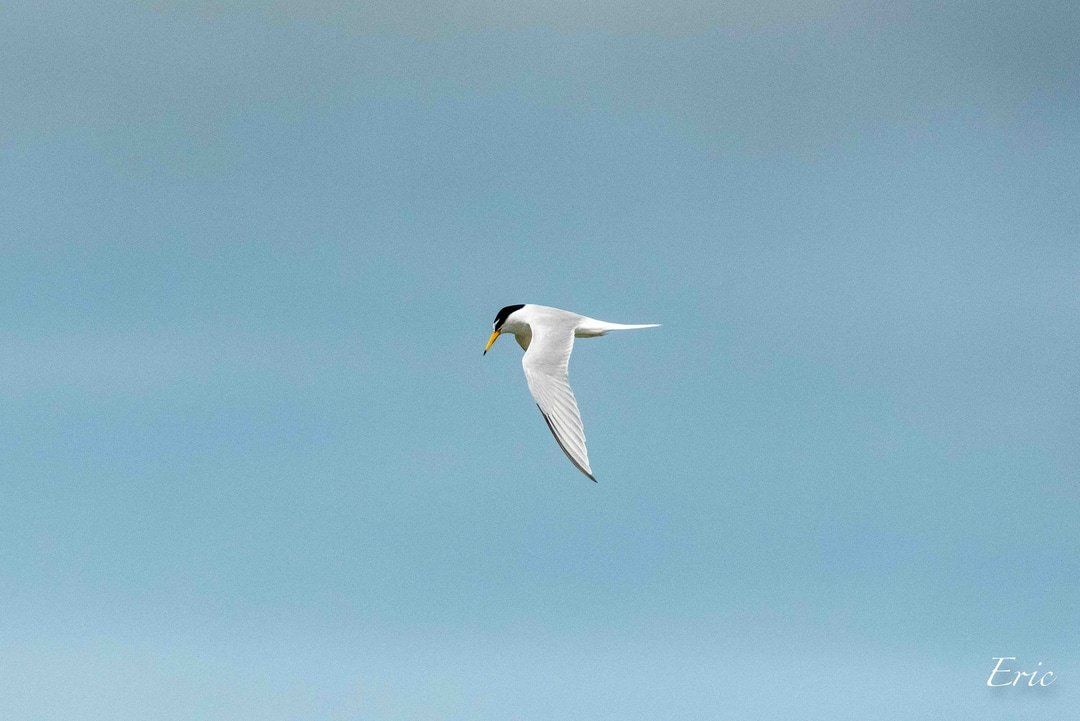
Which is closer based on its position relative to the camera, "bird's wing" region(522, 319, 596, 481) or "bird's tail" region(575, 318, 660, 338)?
"bird's wing" region(522, 319, 596, 481)

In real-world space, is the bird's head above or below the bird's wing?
above

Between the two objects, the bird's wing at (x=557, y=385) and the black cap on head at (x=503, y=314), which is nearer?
the bird's wing at (x=557, y=385)

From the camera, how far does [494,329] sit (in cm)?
3077

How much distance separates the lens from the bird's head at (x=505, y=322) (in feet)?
97.9

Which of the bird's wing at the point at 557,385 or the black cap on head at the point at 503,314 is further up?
the black cap on head at the point at 503,314

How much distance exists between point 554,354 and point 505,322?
380 centimetres

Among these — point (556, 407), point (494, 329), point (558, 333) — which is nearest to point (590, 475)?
point (556, 407)

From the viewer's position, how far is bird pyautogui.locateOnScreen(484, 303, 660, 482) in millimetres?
23406

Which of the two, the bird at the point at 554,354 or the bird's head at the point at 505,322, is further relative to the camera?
the bird's head at the point at 505,322

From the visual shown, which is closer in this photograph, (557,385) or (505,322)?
(557,385)

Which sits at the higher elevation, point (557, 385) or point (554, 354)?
point (554, 354)

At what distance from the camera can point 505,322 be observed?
30266mm

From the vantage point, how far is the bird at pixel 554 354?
2341 centimetres

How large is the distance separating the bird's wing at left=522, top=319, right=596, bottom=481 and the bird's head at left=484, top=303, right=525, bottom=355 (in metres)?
1.41
